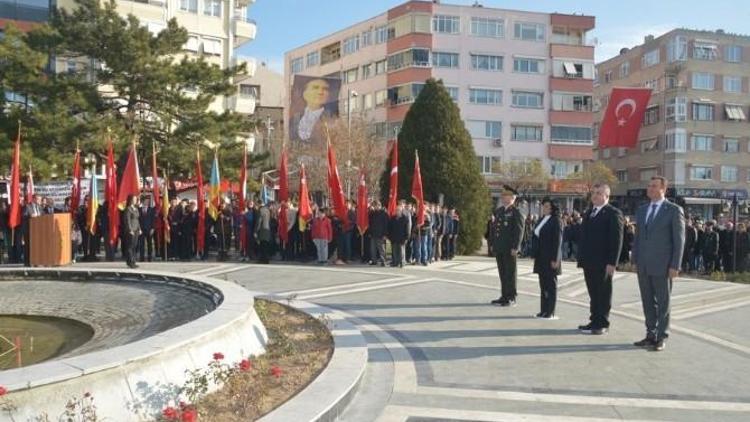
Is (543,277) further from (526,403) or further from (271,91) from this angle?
(271,91)

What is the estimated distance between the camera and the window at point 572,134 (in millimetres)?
63625

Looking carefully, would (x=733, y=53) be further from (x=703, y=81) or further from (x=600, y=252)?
(x=600, y=252)

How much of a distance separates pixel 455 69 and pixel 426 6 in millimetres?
5915

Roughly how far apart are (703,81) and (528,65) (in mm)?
17729

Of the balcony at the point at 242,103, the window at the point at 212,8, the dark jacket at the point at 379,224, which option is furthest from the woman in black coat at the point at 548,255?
the window at the point at 212,8

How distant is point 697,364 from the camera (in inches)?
312

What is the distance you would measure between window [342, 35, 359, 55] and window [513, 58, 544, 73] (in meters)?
15.5

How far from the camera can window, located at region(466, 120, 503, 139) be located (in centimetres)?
6219

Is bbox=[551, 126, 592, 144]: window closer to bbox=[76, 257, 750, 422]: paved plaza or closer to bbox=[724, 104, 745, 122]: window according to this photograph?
bbox=[724, 104, 745, 122]: window

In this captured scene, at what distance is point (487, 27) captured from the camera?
63.2 metres

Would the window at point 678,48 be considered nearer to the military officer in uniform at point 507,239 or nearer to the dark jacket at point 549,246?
the military officer in uniform at point 507,239

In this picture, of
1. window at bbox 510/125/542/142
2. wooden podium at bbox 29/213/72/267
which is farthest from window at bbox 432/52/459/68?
wooden podium at bbox 29/213/72/267

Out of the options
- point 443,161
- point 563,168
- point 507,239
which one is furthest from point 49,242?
point 563,168

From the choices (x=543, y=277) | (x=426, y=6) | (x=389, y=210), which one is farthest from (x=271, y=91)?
(x=543, y=277)
